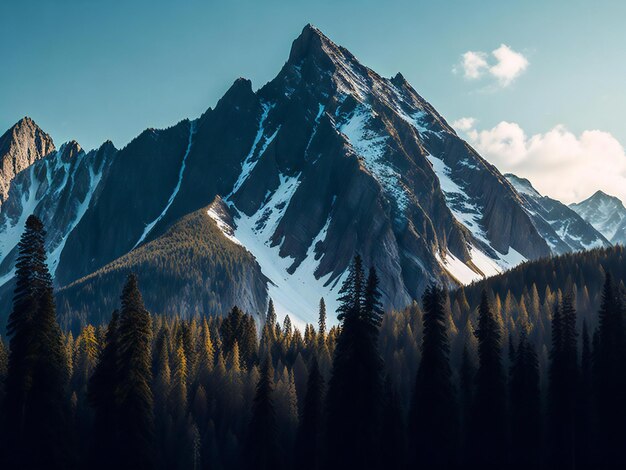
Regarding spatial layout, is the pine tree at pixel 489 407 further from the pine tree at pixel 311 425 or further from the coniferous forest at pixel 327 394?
the pine tree at pixel 311 425

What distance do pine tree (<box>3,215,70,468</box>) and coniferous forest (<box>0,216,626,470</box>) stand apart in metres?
0.10

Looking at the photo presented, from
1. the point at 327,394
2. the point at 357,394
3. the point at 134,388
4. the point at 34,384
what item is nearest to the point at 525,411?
the point at 327,394

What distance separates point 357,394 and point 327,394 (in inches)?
304

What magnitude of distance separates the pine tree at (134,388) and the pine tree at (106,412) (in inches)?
42.3

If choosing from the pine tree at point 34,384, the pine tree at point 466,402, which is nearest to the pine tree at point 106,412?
the pine tree at point 34,384

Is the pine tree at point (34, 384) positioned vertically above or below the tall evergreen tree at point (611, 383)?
below

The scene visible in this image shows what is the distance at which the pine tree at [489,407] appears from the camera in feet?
255

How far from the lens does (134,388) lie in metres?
61.6

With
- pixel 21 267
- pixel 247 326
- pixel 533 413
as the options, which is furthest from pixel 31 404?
pixel 247 326

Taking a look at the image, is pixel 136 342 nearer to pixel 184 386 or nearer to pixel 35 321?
pixel 35 321

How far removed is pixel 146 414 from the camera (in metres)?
62.2

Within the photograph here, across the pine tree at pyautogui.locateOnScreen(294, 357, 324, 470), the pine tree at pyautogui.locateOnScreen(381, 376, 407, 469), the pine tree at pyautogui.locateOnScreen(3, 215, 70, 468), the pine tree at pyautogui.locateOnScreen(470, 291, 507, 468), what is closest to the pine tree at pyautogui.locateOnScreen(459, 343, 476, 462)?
the pine tree at pyautogui.locateOnScreen(470, 291, 507, 468)

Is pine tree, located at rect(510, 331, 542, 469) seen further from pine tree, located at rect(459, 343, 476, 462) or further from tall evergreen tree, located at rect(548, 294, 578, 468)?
pine tree, located at rect(459, 343, 476, 462)

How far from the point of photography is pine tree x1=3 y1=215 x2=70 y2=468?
5825cm
